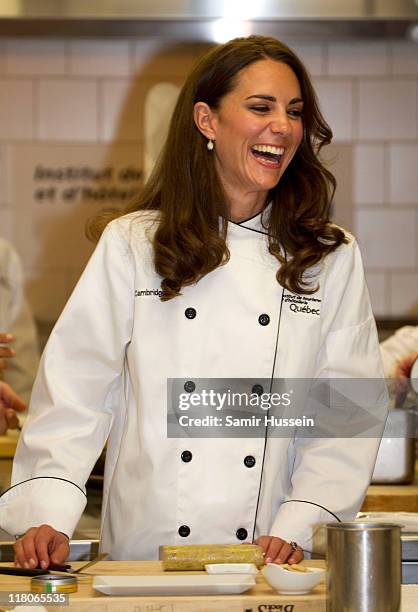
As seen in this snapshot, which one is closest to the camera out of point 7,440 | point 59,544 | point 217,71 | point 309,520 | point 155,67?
point 59,544

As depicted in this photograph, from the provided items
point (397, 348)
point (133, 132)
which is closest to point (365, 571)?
point (397, 348)

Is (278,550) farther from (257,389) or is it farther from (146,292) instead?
(146,292)

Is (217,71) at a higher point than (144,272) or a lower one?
higher

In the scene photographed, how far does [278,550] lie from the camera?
4.57 ft

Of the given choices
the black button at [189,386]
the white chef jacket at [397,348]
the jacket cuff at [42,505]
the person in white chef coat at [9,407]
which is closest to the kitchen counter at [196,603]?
the jacket cuff at [42,505]

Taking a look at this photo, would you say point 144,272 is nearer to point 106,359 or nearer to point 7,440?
point 106,359

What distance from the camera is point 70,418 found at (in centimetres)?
150

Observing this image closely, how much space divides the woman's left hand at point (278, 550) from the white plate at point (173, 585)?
0.91 feet

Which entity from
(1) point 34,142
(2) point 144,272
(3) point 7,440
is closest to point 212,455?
(2) point 144,272

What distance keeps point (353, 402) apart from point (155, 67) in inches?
81.0

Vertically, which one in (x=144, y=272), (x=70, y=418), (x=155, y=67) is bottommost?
(x=70, y=418)

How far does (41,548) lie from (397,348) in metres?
1.28

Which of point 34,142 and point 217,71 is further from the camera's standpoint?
point 34,142

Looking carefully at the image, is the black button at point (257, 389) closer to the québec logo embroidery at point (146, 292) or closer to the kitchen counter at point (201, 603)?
the québec logo embroidery at point (146, 292)
